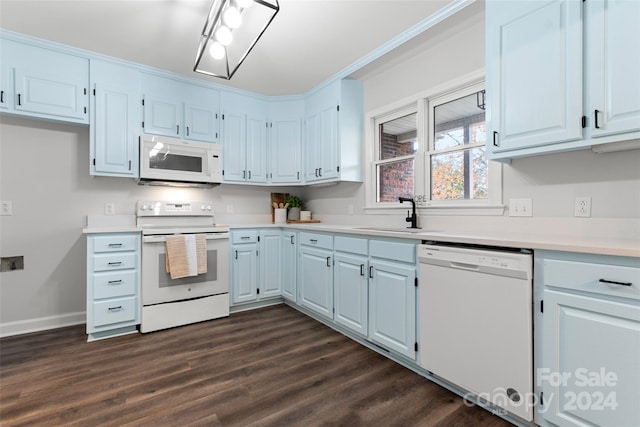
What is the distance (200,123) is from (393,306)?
2.82m

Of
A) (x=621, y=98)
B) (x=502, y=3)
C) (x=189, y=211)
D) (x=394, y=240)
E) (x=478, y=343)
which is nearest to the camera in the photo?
(x=621, y=98)

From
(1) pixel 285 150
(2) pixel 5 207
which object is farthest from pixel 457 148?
(2) pixel 5 207

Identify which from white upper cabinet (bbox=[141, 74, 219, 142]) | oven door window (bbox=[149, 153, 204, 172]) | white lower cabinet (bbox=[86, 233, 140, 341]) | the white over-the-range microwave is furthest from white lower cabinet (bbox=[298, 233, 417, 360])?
white upper cabinet (bbox=[141, 74, 219, 142])

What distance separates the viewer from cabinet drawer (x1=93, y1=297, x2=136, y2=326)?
266 centimetres

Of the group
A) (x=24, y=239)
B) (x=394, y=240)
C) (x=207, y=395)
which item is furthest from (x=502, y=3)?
(x=24, y=239)

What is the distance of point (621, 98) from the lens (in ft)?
4.71

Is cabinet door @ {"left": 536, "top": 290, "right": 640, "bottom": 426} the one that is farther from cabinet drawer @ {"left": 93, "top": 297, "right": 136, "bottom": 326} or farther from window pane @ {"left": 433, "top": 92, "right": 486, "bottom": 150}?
cabinet drawer @ {"left": 93, "top": 297, "right": 136, "bottom": 326}

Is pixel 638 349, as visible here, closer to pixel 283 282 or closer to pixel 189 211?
pixel 283 282

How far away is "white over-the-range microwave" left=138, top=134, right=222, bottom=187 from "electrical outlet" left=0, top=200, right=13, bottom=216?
108 cm

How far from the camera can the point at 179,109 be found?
3.35 metres

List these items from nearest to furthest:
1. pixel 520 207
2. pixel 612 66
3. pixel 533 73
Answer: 1. pixel 612 66
2. pixel 533 73
3. pixel 520 207

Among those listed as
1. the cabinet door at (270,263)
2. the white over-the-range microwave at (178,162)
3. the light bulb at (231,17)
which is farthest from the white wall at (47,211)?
the light bulb at (231,17)

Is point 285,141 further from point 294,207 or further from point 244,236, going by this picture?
point 244,236

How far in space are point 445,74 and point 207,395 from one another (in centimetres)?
293
